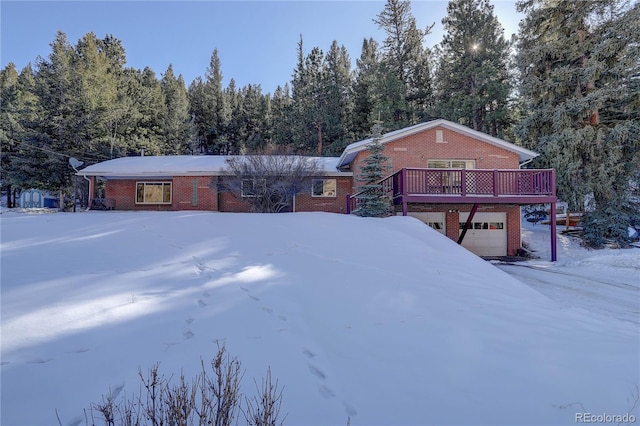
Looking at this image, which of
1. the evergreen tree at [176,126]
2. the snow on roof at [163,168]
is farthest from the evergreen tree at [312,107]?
the evergreen tree at [176,126]

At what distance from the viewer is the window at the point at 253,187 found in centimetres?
1466

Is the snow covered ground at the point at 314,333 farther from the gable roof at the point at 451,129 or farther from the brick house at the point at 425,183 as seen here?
the gable roof at the point at 451,129

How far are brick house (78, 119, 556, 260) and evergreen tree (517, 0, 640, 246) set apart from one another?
9.26ft

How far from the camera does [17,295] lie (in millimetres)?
3775

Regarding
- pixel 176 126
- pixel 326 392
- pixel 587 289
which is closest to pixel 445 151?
pixel 587 289

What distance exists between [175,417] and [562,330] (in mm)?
4091

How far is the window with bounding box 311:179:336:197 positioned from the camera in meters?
17.3

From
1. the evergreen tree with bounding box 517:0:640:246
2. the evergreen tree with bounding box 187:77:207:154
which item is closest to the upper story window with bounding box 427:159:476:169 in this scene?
the evergreen tree with bounding box 517:0:640:246

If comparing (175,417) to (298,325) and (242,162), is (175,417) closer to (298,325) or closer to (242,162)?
(298,325)

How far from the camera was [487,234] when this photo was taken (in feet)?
50.1

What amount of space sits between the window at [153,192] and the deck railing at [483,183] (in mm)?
11759

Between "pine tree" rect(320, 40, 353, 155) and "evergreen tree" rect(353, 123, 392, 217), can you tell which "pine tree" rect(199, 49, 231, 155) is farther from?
"evergreen tree" rect(353, 123, 392, 217)

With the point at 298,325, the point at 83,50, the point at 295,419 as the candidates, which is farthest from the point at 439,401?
the point at 83,50

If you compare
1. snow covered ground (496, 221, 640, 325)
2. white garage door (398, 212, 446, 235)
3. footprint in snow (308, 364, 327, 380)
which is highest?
white garage door (398, 212, 446, 235)
